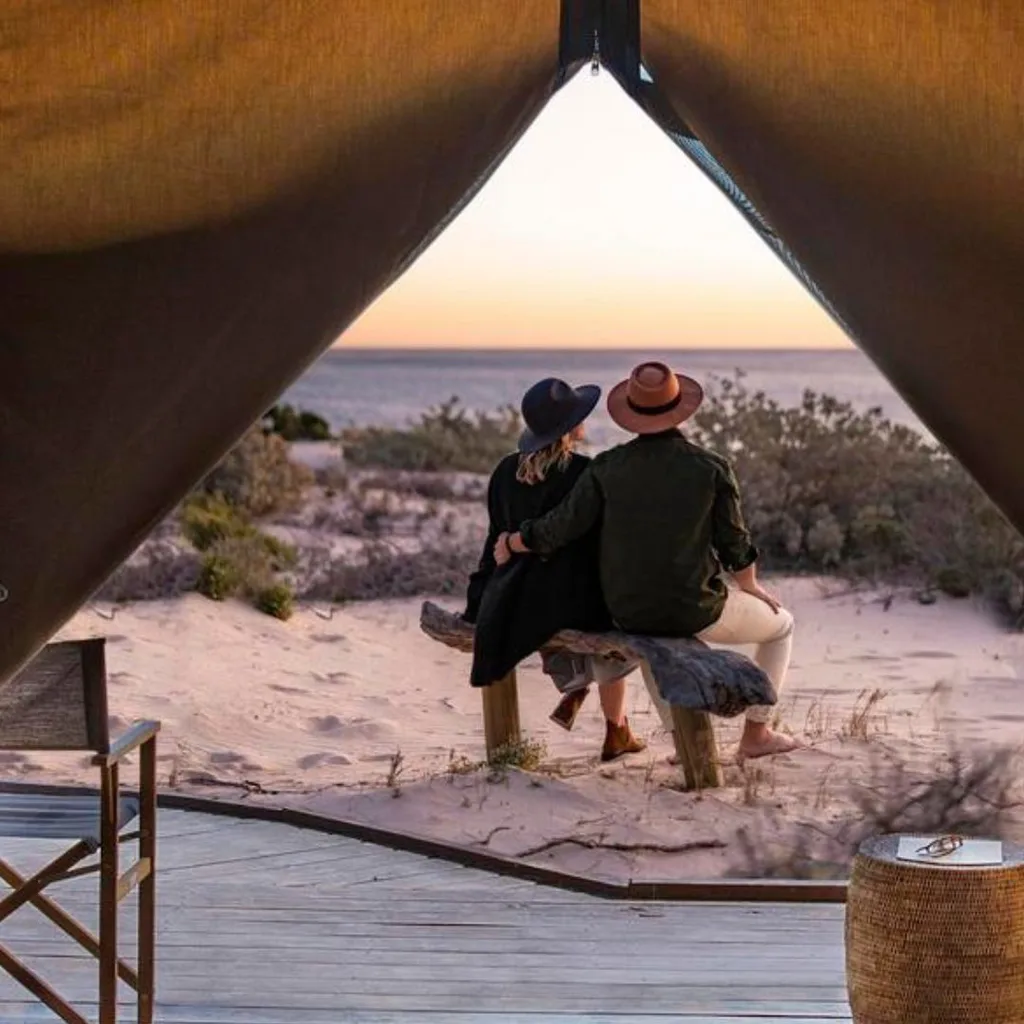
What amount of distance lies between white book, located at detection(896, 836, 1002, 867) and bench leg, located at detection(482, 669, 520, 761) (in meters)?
2.80

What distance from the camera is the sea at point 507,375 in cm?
3825

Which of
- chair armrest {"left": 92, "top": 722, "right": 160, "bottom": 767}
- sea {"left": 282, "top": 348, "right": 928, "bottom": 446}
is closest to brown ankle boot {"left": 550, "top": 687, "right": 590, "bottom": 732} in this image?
chair armrest {"left": 92, "top": 722, "right": 160, "bottom": 767}

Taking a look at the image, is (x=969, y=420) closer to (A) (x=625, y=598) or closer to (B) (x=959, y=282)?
(B) (x=959, y=282)

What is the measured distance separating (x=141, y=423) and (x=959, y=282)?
50.3 inches

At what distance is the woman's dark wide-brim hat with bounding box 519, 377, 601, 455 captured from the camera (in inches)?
253

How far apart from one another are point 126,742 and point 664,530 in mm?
2767

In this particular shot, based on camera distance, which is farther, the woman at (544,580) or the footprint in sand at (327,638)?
the footprint in sand at (327,638)

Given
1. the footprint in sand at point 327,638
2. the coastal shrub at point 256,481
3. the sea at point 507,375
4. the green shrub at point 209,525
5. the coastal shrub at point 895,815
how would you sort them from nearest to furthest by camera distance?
1. the coastal shrub at point 895,815
2. the footprint in sand at point 327,638
3. the green shrub at point 209,525
4. the coastal shrub at point 256,481
5. the sea at point 507,375

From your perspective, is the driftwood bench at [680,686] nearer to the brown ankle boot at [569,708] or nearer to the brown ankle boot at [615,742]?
the brown ankle boot at [569,708]

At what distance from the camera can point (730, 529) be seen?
6.23m

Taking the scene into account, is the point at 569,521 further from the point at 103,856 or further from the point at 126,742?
the point at 103,856

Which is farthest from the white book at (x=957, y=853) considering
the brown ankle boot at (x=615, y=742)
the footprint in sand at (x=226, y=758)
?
the footprint in sand at (x=226, y=758)

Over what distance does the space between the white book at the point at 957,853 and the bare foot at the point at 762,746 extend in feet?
8.75

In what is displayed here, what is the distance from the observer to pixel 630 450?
630 cm
